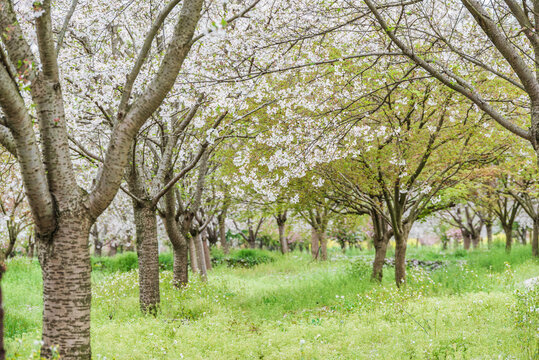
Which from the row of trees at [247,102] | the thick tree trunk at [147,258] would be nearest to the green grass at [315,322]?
the thick tree trunk at [147,258]

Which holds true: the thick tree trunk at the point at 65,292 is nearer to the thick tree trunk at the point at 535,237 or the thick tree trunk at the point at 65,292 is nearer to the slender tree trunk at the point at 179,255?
the slender tree trunk at the point at 179,255

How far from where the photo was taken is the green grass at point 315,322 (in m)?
5.70

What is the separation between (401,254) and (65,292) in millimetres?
8113

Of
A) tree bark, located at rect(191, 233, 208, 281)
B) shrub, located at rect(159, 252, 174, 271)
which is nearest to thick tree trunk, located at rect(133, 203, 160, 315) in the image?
tree bark, located at rect(191, 233, 208, 281)

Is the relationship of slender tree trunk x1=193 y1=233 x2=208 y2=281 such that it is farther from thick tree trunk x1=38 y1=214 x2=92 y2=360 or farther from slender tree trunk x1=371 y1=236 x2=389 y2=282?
thick tree trunk x1=38 y1=214 x2=92 y2=360

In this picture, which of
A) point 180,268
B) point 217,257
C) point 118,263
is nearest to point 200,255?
point 180,268

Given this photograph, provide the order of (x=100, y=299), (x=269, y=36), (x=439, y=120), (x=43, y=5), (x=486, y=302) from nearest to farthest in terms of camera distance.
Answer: (x=43, y=5) → (x=269, y=36) → (x=486, y=302) → (x=439, y=120) → (x=100, y=299)

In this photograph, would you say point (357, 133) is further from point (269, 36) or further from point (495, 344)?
point (495, 344)

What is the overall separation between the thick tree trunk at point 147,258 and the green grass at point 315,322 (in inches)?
13.5

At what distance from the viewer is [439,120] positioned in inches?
355

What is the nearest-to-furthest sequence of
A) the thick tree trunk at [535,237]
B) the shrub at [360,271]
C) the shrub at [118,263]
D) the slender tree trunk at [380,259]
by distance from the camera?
the slender tree trunk at [380,259] < the shrub at [360,271] < the thick tree trunk at [535,237] < the shrub at [118,263]

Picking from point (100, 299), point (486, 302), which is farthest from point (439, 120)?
point (100, 299)

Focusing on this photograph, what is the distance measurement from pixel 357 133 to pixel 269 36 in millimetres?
3090

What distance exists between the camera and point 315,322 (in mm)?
7695
